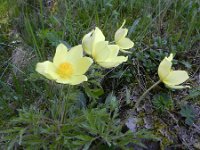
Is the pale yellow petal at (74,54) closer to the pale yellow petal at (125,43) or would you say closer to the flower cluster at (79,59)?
the flower cluster at (79,59)

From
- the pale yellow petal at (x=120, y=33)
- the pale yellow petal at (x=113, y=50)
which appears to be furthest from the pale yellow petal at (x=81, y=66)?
the pale yellow petal at (x=120, y=33)

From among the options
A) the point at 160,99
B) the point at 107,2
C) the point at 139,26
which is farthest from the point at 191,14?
the point at 160,99

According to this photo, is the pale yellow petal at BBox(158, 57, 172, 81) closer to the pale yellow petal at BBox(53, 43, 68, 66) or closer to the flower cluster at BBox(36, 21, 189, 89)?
the flower cluster at BBox(36, 21, 189, 89)

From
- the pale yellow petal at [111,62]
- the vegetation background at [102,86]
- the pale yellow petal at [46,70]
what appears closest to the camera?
the pale yellow petal at [46,70]

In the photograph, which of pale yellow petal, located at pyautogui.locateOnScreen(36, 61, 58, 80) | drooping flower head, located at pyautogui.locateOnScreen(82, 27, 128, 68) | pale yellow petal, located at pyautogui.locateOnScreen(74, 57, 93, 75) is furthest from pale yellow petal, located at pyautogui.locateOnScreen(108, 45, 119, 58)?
pale yellow petal, located at pyautogui.locateOnScreen(36, 61, 58, 80)

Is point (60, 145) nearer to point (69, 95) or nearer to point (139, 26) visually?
point (69, 95)
